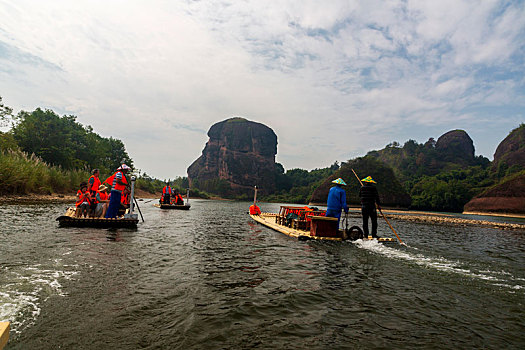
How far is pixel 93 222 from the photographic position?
1297 centimetres

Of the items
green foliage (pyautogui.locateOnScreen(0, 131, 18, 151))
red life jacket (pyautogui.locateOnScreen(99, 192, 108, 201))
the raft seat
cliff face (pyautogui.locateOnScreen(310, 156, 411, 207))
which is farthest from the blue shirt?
cliff face (pyautogui.locateOnScreen(310, 156, 411, 207))

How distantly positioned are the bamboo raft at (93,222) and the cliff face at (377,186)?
64.6 m

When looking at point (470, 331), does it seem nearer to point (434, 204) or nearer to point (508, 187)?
point (508, 187)

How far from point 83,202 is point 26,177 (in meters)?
14.8

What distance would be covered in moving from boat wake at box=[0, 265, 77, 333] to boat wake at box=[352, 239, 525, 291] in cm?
920

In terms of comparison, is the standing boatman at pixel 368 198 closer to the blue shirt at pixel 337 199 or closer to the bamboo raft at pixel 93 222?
the blue shirt at pixel 337 199

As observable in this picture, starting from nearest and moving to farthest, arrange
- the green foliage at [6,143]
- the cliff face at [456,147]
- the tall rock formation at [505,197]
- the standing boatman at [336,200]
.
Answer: the standing boatman at [336,200]
the green foliage at [6,143]
the tall rock formation at [505,197]
the cliff face at [456,147]

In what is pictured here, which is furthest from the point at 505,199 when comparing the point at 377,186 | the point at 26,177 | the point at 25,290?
the point at 26,177

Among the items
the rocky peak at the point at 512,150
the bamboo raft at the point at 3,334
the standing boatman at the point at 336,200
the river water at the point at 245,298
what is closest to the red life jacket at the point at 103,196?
the river water at the point at 245,298

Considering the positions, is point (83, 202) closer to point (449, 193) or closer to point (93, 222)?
point (93, 222)

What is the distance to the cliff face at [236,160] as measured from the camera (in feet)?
502

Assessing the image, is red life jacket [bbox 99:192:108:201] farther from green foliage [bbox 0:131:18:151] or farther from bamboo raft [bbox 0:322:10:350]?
green foliage [bbox 0:131:18:151]

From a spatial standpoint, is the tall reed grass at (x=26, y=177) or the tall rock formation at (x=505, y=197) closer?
the tall reed grass at (x=26, y=177)

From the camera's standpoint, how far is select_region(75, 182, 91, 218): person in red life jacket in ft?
43.3
